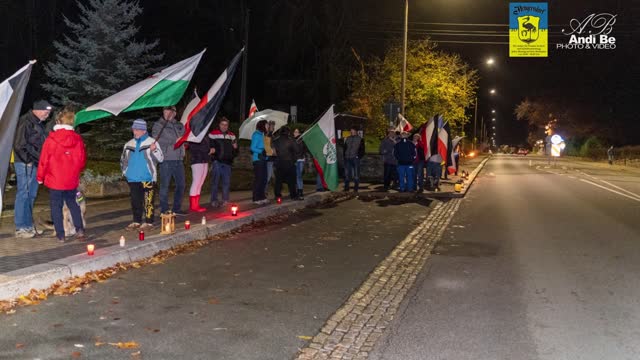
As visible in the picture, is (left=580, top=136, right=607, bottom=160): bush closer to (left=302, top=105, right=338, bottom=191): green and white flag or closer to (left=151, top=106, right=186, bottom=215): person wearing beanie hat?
(left=302, top=105, right=338, bottom=191): green and white flag

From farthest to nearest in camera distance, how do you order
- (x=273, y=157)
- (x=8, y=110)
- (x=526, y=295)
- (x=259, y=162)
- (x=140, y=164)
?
(x=273, y=157)
(x=259, y=162)
(x=140, y=164)
(x=8, y=110)
(x=526, y=295)

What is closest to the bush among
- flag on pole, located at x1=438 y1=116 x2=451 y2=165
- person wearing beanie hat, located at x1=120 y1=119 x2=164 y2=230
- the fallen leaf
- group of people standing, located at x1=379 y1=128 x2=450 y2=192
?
flag on pole, located at x1=438 y1=116 x2=451 y2=165

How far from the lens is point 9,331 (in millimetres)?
5203

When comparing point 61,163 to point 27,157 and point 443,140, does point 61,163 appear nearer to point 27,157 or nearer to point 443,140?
point 27,157

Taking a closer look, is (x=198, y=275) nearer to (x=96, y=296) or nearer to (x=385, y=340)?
(x=96, y=296)

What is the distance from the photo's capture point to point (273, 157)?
1445 centimetres

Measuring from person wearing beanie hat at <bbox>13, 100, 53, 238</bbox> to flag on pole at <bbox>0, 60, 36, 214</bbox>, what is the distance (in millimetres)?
1347

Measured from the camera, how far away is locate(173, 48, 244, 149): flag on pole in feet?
35.9

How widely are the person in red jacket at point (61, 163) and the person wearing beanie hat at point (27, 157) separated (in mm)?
715

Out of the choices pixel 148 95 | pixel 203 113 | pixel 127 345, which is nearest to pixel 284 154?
pixel 203 113

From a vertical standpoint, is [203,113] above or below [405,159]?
above

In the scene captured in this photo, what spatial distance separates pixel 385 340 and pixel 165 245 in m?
4.52

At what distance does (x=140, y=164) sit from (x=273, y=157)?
520 cm

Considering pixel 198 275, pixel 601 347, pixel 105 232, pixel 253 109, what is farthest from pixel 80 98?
pixel 601 347
